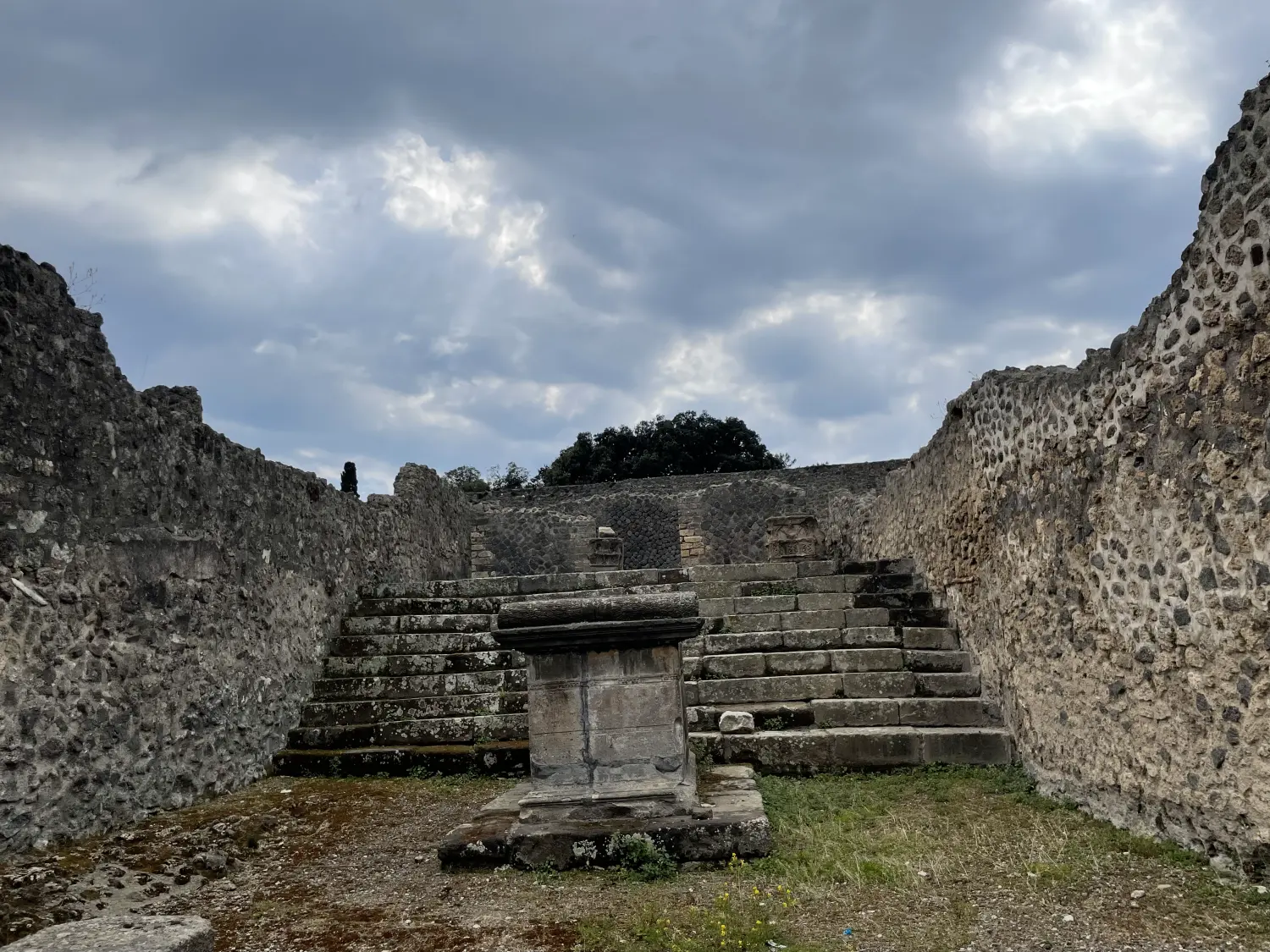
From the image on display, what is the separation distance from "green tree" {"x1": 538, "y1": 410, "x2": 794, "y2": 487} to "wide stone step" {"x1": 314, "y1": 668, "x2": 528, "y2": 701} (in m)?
28.6

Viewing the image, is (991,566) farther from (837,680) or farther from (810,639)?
(810,639)

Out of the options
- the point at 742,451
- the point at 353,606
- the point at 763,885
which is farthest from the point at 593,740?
the point at 742,451

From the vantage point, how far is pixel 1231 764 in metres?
4.09

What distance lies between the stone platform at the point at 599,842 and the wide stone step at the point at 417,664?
3.73 meters

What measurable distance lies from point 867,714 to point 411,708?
3.88 metres

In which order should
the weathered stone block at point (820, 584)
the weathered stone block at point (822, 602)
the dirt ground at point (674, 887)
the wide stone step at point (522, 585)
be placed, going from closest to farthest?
the dirt ground at point (674, 887) → the weathered stone block at point (822, 602) → the weathered stone block at point (820, 584) → the wide stone step at point (522, 585)

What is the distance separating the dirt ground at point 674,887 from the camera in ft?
11.9

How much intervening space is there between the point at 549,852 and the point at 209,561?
374cm

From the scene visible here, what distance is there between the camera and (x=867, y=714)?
7.36 meters

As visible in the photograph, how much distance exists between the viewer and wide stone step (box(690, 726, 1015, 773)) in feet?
22.4

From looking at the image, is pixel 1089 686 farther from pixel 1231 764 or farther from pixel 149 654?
pixel 149 654

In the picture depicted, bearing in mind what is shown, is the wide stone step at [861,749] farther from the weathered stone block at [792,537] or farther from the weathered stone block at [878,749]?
the weathered stone block at [792,537]

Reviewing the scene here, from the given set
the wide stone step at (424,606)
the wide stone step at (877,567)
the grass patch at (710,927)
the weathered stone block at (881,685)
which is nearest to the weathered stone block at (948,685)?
the weathered stone block at (881,685)

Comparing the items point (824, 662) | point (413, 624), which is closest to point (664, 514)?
point (413, 624)
